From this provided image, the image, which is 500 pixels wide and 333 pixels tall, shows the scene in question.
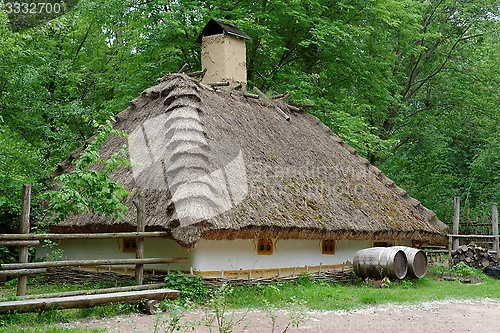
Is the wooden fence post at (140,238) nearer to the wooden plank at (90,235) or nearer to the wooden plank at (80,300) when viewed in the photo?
the wooden plank at (90,235)

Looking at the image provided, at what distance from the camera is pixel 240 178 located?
12.3 m

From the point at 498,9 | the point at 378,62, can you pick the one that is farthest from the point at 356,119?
the point at 498,9

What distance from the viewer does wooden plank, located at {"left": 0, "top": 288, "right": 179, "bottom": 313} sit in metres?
7.71

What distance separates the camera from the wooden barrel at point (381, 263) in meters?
13.0

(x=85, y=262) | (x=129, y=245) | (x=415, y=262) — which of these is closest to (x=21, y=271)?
(x=85, y=262)

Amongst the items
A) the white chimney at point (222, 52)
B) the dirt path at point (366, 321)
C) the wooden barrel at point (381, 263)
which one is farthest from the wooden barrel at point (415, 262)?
the white chimney at point (222, 52)

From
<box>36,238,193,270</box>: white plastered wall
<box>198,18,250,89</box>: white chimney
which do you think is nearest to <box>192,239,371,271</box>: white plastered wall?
<box>36,238,193,270</box>: white plastered wall

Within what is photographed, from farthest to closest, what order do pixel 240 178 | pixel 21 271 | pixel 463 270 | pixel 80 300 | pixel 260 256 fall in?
pixel 463 270, pixel 260 256, pixel 240 178, pixel 21 271, pixel 80 300

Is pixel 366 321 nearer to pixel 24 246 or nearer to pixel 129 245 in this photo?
pixel 24 246

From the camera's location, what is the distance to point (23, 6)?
412 cm

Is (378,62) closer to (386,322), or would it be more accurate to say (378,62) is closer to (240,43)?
(240,43)

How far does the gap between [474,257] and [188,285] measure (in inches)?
428

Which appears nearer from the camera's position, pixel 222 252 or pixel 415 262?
pixel 222 252

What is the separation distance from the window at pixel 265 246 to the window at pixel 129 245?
2.74 m
